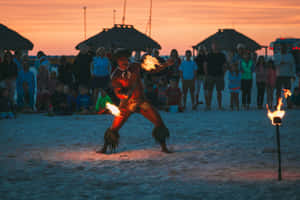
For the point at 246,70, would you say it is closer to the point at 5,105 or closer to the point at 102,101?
the point at 102,101

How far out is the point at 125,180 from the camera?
6660mm

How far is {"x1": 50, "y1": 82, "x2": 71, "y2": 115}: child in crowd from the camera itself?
14461mm

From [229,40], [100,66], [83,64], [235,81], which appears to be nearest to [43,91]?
[83,64]

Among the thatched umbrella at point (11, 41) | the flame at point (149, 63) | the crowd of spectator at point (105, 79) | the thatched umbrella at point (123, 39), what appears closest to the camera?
the flame at point (149, 63)

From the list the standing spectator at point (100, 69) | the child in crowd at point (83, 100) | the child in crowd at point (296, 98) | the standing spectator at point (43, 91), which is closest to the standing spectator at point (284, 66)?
the child in crowd at point (296, 98)

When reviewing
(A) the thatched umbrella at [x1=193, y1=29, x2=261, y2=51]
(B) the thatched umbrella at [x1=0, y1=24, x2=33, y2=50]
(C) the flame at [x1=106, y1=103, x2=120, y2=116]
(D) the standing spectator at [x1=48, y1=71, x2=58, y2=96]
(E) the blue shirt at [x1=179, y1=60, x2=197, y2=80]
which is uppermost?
(A) the thatched umbrella at [x1=193, y1=29, x2=261, y2=51]

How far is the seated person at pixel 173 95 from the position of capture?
15125 millimetres

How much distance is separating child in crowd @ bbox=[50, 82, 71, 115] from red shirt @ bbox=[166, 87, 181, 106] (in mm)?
2880

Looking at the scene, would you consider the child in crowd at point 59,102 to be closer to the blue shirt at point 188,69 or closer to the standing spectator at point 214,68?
the blue shirt at point 188,69

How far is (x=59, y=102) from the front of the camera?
14.5 metres

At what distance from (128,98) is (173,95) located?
640 centimetres

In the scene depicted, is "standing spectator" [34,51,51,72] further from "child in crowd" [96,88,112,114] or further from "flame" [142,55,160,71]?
"flame" [142,55,160,71]

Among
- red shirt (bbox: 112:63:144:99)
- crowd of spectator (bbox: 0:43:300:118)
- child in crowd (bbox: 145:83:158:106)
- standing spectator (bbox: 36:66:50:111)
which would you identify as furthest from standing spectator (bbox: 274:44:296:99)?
red shirt (bbox: 112:63:144:99)

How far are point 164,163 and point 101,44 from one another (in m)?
18.6
